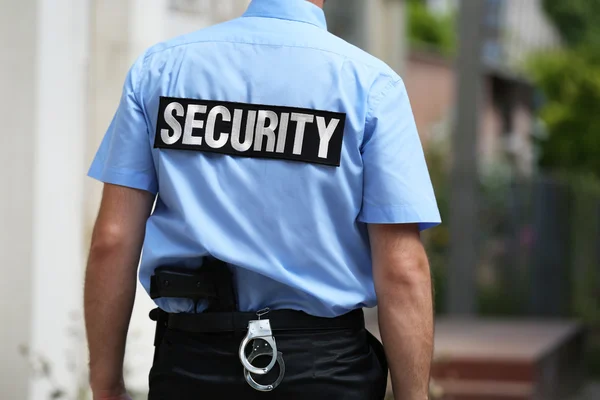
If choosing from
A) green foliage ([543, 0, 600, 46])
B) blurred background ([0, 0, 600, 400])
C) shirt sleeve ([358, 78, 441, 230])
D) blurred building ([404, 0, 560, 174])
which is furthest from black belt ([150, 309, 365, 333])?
green foliage ([543, 0, 600, 46])

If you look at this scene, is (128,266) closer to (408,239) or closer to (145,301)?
(408,239)

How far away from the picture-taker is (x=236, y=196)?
2.34 metres

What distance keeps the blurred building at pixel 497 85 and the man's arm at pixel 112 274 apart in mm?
10421

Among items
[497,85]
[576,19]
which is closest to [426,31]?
[576,19]

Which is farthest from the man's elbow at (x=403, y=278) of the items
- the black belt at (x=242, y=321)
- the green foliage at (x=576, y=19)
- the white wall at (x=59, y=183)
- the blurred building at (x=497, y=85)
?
the green foliage at (x=576, y=19)

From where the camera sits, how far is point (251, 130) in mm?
2359

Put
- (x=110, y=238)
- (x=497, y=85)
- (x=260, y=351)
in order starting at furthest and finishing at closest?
(x=497, y=85) → (x=110, y=238) → (x=260, y=351)

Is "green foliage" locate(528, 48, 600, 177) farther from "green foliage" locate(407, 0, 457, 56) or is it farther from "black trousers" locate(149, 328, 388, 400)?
"green foliage" locate(407, 0, 457, 56)

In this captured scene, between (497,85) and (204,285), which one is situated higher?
(204,285)

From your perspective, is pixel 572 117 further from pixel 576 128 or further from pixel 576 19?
pixel 576 19

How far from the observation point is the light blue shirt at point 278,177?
233cm

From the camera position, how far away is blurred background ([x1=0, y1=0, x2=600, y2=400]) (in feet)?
14.9

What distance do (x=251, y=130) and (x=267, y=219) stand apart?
0.18m

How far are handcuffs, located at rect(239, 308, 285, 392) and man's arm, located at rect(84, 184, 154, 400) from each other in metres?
0.29
